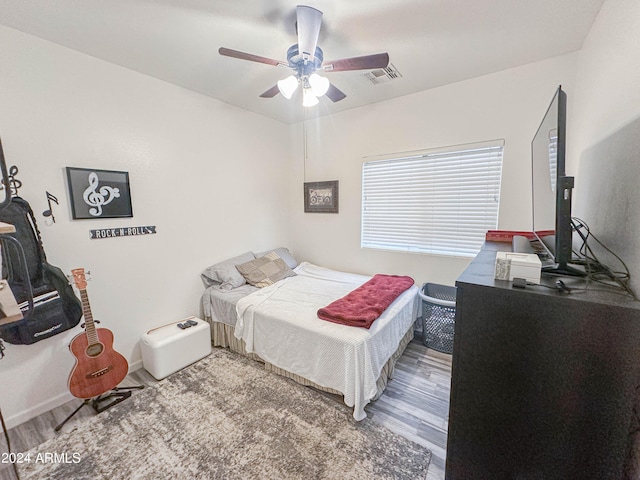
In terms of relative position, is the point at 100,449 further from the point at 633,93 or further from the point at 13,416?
the point at 633,93

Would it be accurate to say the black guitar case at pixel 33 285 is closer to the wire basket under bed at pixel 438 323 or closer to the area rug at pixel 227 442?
the area rug at pixel 227 442

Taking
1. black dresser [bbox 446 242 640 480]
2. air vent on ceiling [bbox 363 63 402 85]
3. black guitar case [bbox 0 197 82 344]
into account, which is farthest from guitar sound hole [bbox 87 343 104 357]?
air vent on ceiling [bbox 363 63 402 85]

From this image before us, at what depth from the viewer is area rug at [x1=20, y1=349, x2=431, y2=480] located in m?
1.45

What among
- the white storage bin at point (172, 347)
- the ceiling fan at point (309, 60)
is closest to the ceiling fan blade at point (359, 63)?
the ceiling fan at point (309, 60)

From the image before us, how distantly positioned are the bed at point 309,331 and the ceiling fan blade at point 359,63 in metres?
1.80

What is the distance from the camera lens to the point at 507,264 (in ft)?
3.10

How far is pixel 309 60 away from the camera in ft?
5.55

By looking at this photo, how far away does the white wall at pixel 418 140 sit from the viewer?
2.26 m

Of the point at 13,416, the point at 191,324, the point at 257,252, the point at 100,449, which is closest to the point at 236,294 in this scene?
the point at 191,324

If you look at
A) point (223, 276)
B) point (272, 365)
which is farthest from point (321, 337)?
point (223, 276)

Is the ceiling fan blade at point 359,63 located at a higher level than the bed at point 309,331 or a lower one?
higher

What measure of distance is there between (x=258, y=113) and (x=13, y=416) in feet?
11.6

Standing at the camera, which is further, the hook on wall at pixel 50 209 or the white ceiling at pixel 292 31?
the hook on wall at pixel 50 209

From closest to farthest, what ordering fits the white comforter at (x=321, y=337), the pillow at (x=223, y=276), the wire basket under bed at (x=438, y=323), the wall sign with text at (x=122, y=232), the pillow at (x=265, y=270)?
1. the white comforter at (x=321, y=337)
2. the wall sign with text at (x=122, y=232)
3. the wire basket under bed at (x=438, y=323)
4. the pillow at (x=223, y=276)
5. the pillow at (x=265, y=270)
